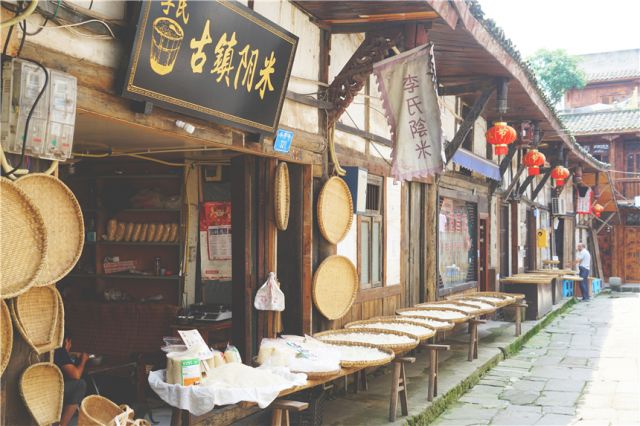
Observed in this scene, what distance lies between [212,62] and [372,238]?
4.88 meters

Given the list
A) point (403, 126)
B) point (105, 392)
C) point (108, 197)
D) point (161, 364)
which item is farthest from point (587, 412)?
point (108, 197)

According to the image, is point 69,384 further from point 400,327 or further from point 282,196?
point 400,327

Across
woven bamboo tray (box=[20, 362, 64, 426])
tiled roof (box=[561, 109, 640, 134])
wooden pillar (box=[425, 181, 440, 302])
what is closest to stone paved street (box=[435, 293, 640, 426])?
wooden pillar (box=[425, 181, 440, 302])

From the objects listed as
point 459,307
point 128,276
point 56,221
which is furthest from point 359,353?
point 459,307

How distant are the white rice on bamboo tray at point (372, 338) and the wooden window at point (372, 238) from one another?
1.57 meters

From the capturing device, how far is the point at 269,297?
7.05m

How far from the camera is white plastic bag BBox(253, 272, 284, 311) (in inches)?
277

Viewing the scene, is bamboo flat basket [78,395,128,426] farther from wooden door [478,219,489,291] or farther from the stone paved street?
wooden door [478,219,489,291]

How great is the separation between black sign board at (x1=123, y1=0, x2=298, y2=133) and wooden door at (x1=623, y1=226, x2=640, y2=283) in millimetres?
31645

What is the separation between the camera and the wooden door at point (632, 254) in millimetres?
33219

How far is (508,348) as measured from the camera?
12.3 meters

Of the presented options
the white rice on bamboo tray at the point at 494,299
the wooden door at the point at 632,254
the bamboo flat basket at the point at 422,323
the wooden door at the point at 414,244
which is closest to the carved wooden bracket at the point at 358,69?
the bamboo flat basket at the point at 422,323

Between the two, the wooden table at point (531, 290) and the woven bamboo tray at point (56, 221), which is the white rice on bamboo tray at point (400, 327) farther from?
the wooden table at point (531, 290)

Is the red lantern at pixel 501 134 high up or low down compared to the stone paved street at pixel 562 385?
up
